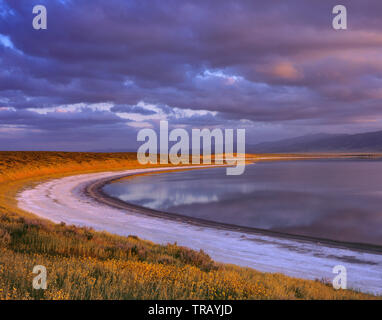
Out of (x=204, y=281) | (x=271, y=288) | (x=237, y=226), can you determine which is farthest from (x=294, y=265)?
(x=237, y=226)

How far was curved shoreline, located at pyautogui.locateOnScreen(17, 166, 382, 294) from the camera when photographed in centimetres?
1184

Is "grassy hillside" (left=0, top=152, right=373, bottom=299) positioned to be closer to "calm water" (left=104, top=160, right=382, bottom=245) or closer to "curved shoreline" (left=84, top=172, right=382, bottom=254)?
"curved shoreline" (left=84, top=172, right=382, bottom=254)

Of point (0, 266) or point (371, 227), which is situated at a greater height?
point (0, 266)

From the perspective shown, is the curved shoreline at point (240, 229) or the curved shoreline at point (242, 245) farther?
the curved shoreline at point (240, 229)

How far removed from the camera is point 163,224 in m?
20.2

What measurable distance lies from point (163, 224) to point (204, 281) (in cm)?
1344

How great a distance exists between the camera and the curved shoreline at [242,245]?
11.8 m

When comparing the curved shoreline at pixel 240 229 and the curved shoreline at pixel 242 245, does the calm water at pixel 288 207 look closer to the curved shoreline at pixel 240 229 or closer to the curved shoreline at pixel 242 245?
the curved shoreline at pixel 240 229

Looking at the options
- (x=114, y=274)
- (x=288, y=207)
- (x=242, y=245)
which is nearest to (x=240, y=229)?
(x=242, y=245)

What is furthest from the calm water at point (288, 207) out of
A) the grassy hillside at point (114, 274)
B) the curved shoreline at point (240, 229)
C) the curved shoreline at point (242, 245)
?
the grassy hillside at point (114, 274)

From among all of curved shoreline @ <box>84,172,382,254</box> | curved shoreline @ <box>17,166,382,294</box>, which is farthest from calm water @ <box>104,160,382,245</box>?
curved shoreline @ <box>17,166,382,294</box>

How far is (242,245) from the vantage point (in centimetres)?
1539
